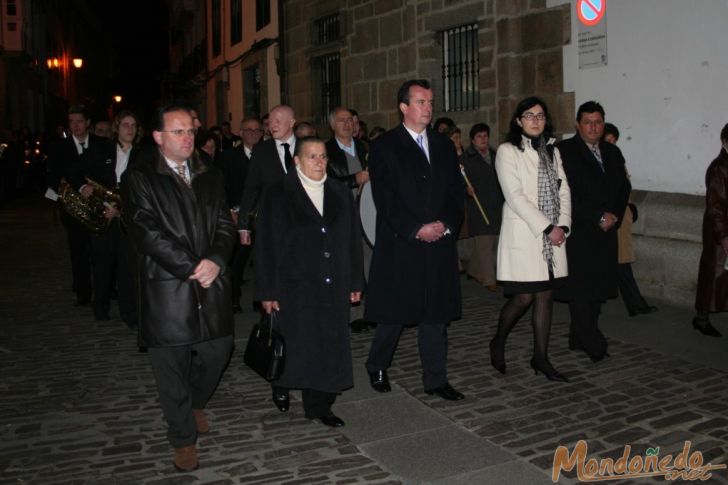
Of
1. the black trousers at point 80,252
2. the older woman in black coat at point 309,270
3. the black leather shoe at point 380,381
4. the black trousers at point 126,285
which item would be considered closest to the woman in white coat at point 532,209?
the black leather shoe at point 380,381

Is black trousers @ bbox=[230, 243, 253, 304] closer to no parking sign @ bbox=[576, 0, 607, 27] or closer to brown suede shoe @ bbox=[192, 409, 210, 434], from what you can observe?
brown suede shoe @ bbox=[192, 409, 210, 434]

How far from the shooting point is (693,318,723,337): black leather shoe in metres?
7.11

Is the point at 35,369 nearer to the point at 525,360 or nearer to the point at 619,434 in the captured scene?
the point at 525,360

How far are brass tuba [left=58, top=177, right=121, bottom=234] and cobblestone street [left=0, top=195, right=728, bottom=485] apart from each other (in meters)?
1.15

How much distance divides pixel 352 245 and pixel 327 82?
1141 centimetres

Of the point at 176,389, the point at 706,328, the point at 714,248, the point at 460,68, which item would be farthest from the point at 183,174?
the point at 460,68

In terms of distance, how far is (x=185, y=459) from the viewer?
4398mm

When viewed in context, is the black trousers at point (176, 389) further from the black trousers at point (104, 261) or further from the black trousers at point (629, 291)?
the black trousers at point (629, 291)

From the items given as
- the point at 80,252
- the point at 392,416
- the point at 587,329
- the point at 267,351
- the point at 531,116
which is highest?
the point at 531,116

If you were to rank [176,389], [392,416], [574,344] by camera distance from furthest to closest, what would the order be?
[574,344] < [392,416] < [176,389]

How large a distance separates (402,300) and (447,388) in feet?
2.20

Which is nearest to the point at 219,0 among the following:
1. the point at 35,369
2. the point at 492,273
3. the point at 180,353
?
the point at 492,273

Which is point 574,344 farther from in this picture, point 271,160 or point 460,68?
point 460,68

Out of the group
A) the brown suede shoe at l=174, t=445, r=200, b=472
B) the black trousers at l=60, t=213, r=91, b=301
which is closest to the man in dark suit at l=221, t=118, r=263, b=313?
the black trousers at l=60, t=213, r=91, b=301
